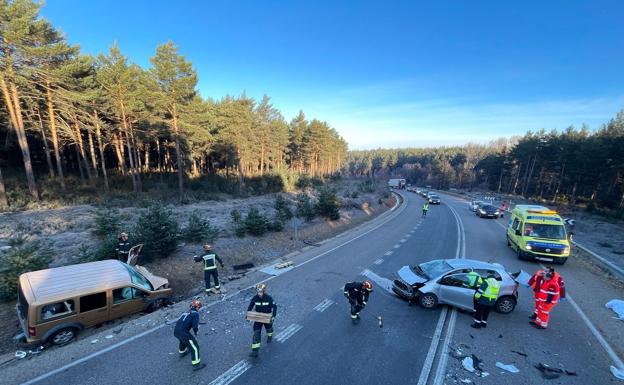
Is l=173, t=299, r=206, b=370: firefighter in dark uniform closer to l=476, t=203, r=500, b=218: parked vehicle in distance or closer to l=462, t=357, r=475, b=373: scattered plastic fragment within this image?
l=462, t=357, r=475, b=373: scattered plastic fragment

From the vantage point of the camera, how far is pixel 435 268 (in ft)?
31.5

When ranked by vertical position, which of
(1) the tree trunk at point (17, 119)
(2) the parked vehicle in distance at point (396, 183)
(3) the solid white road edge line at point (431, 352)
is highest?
(1) the tree trunk at point (17, 119)

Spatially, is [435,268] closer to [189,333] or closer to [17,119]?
[189,333]

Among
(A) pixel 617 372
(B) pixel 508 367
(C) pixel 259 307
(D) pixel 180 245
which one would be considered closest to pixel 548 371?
(B) pixel 508 367

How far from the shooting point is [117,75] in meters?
26.2

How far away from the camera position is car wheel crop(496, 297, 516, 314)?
28.7 feet

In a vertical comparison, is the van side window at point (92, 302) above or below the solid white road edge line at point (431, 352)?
above

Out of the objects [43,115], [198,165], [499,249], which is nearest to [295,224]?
[499,249]

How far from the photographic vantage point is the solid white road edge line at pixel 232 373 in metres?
5.64

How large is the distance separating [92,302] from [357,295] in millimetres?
7500

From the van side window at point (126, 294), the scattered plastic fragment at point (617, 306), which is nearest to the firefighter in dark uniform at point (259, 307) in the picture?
the van side window at point (126, 294)

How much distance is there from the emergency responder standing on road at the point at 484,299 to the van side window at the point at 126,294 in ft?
33.5

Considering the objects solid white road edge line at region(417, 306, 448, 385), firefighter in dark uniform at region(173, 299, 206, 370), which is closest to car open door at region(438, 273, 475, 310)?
solid white road edge line at region(417, 306, 448, 385)

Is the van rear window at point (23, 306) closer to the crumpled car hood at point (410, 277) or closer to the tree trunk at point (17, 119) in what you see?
the crumpled car hood at point (410, 277)
